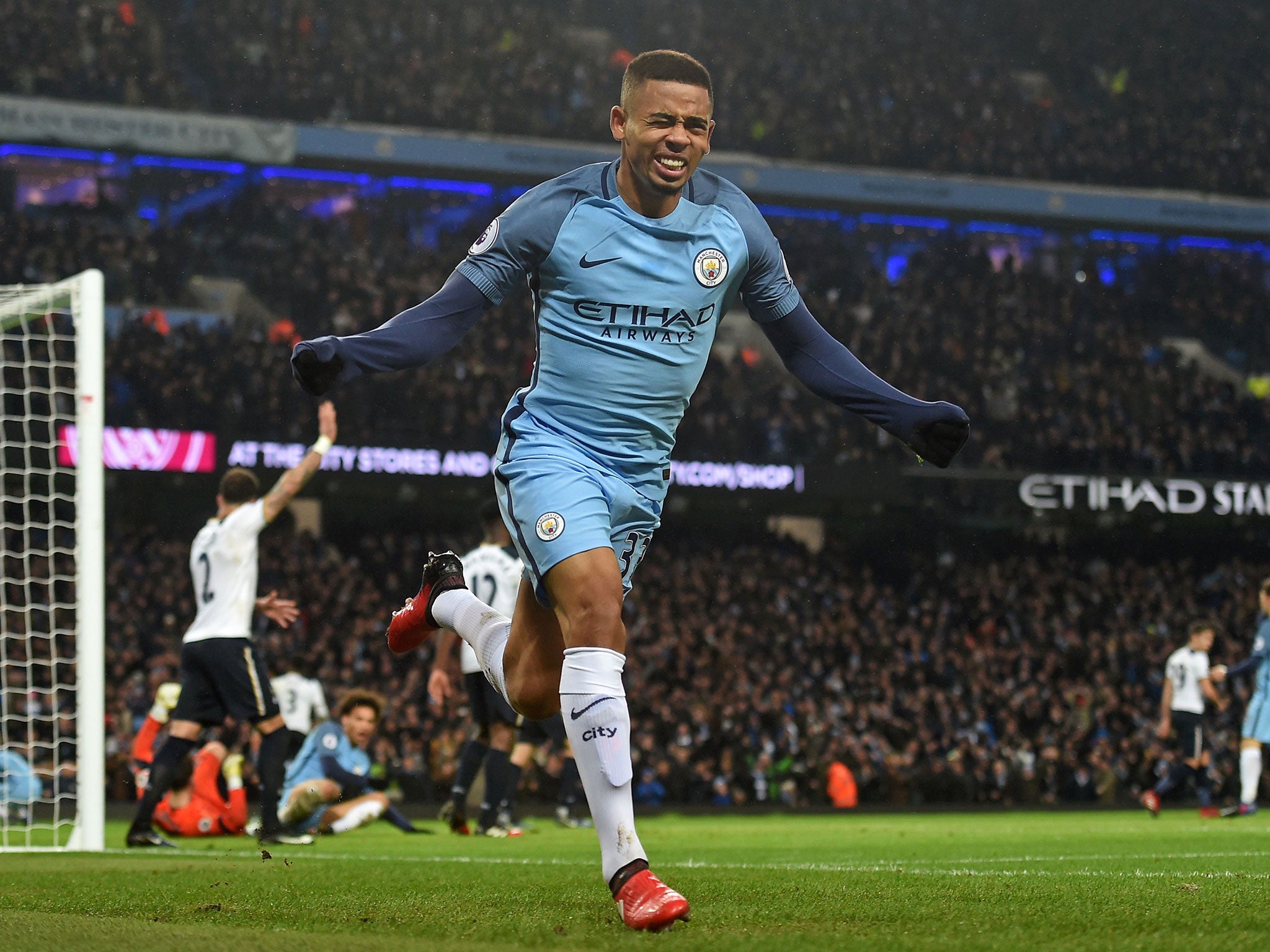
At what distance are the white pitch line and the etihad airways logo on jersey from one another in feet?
7.37

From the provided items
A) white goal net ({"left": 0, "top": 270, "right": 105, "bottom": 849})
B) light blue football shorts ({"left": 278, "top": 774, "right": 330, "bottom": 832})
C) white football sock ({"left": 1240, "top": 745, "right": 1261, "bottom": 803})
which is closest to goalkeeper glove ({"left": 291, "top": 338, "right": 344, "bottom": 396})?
white goal net ({"left": 0, "top": 270, "right": 105, "bottom": 849})

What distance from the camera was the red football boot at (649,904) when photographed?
3469mm

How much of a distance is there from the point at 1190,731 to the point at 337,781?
343 inches

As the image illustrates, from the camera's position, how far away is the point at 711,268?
4.35 meters

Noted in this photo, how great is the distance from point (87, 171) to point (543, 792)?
16.2 metres

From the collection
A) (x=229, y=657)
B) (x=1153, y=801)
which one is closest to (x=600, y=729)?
(x=229, y=657)

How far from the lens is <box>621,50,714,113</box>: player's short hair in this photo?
4.23m

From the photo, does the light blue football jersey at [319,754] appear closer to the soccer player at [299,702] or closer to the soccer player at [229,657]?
the soccer player at [229,657]

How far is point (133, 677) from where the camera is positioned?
61.4ft

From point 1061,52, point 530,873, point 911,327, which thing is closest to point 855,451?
point 911,327

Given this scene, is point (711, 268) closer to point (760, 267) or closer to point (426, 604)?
point (760, 267)

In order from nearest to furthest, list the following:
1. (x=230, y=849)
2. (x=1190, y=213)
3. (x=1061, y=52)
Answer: (x=230, y=849)
(x=1190, y=213)
(x=1061, y=52)

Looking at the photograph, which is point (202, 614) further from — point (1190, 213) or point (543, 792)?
point (1190, 213)

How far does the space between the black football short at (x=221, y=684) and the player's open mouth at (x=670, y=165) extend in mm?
4776
